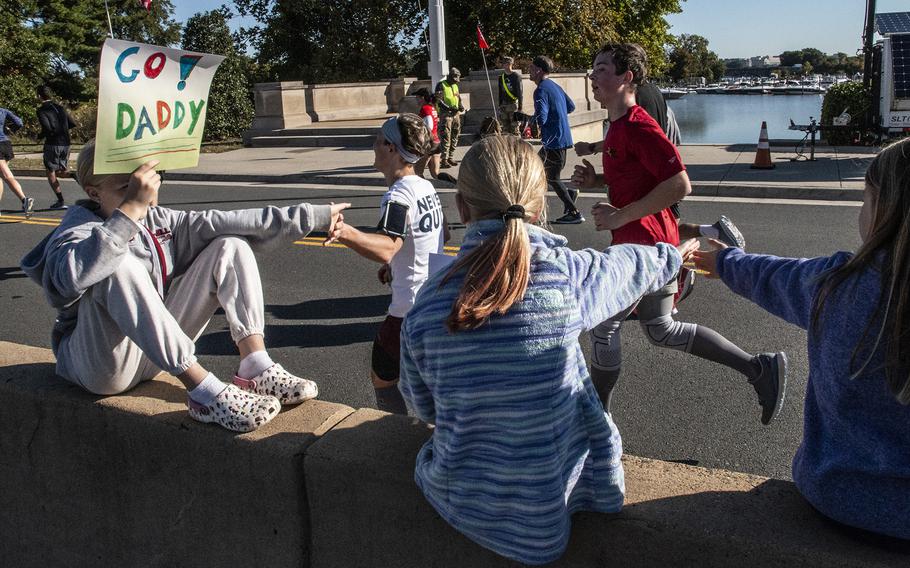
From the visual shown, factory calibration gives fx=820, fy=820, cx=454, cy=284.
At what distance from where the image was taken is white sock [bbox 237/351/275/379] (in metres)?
2.92

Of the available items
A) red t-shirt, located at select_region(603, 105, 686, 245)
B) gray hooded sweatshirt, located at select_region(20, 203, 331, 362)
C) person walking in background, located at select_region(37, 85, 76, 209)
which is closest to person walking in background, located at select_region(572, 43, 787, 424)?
red t-shirt, located at select_region(603, 105, 686, 245)

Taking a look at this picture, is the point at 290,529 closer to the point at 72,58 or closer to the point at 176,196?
the point at 176,196

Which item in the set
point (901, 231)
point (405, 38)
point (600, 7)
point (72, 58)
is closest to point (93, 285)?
point (901, 231)

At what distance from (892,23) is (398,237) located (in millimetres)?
15781

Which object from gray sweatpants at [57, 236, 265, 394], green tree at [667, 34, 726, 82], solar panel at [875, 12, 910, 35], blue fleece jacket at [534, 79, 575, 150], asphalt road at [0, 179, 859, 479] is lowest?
asphalt road at [0, 179, 859, 479]

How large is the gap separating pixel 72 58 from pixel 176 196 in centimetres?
3878

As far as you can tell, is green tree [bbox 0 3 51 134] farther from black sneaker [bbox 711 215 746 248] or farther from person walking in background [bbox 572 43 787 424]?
black sneaker [bbox 711 215 746 248]

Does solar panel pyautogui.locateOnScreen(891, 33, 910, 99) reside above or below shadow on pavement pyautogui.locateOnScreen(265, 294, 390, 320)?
above

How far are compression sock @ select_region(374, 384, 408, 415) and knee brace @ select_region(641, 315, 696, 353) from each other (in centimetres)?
123

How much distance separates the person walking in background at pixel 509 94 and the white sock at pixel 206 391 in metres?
Answer: 14.8

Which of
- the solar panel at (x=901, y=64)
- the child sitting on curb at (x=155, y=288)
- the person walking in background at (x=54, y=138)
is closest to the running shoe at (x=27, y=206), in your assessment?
the person walking in background at (x=54, y=138)

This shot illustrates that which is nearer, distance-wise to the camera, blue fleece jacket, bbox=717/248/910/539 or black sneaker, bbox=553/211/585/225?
blue fleece jacket, bbox=717/248/910/539

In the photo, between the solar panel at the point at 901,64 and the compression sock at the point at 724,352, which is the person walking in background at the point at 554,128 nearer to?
the compression sock at the point at 724,352

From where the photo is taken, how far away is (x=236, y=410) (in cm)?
254
